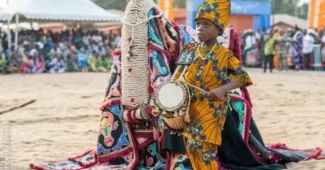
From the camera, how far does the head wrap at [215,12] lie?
4.38 m

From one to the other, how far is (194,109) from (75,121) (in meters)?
5.53

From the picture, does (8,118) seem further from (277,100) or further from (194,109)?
(194,109)

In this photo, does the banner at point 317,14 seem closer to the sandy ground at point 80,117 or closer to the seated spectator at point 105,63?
the sandy ground at point 80,117

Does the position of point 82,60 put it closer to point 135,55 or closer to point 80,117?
point 80,117

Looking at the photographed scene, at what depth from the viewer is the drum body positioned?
4.27m

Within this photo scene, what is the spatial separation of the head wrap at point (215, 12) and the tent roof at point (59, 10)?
1906cm

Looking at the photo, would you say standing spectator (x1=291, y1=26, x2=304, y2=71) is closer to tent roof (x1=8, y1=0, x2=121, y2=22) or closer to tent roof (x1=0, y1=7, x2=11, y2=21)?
tent roof (x1=8, y1=0, x2=121, y2=22)

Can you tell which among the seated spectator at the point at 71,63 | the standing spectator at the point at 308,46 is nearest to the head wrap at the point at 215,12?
Answer: the standing spectator at the point at 308,46

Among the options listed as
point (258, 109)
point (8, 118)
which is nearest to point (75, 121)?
point (8, 118)

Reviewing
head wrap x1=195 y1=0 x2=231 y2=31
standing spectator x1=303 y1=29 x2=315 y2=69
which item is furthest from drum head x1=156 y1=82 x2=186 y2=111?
standing spectator x1=303 y1=29 x2=315 y2=69

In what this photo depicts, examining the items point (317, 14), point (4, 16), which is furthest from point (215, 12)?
point (317, 14)

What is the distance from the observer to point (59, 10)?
24.0 meters

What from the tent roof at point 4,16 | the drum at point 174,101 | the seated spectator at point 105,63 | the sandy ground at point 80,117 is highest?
the tent roof at point 4,16

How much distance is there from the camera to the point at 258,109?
1091cm
